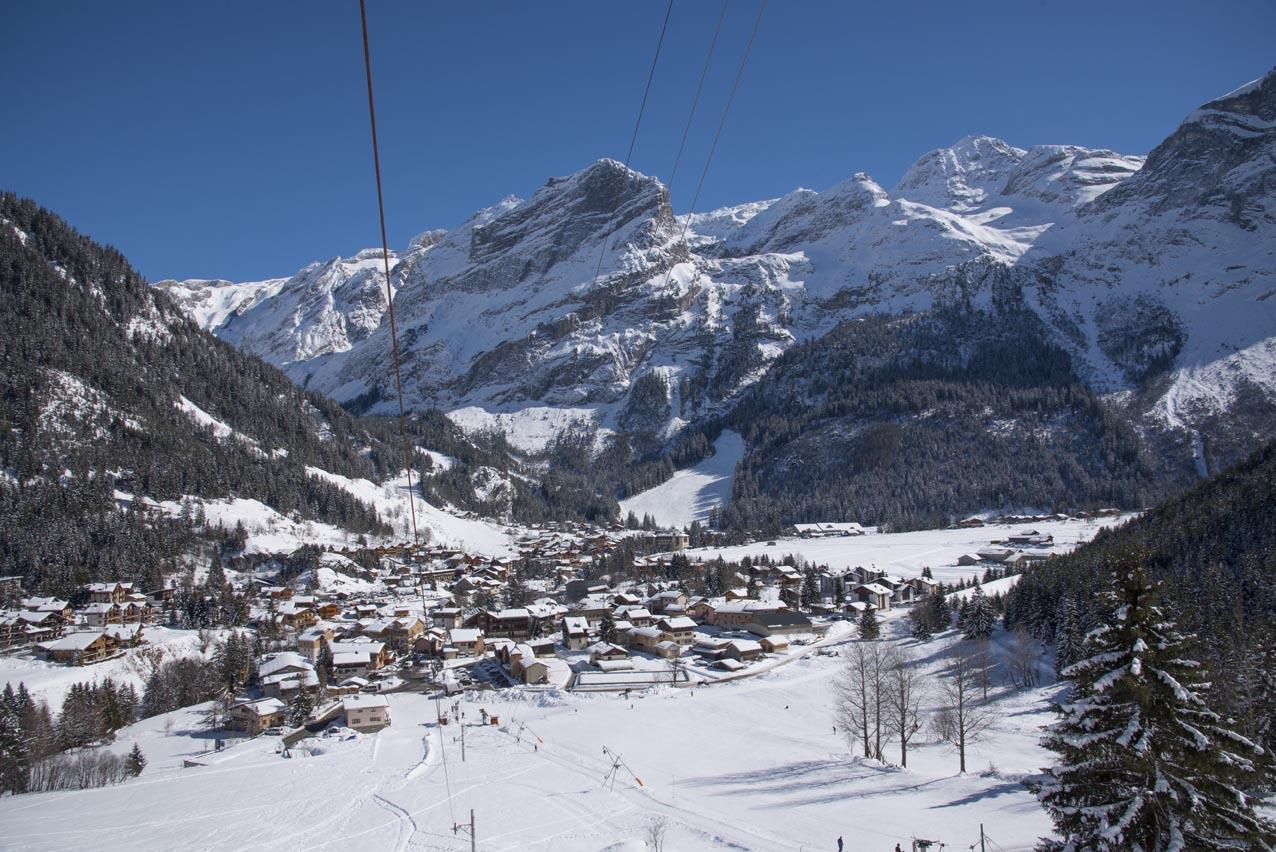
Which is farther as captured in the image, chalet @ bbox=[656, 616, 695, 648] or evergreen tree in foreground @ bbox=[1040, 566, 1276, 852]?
chalet @ bbox=[656, 616, 695, 648]

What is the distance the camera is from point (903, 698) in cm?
2609

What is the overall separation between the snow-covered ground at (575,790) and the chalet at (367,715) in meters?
0.78

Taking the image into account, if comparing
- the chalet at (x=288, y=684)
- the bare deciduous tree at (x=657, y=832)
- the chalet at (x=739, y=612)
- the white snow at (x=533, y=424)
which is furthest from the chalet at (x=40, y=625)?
the white snow at (x=533, y=424)

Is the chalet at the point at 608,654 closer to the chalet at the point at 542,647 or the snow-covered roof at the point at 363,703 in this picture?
the chalet at the point at 542,647

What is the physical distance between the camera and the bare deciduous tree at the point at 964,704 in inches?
1038

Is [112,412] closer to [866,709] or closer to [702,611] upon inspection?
[702,611]

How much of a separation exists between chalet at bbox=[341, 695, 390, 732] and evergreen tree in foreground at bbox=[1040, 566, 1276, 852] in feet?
111

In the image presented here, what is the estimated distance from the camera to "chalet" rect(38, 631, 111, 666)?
4816cm

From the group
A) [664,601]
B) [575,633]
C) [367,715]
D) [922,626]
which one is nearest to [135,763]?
[367,715]

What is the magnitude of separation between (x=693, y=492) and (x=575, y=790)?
130 m

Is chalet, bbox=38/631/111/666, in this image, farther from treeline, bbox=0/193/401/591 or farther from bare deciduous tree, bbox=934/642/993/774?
bare deciduous tree, bbox=934/642/993/774

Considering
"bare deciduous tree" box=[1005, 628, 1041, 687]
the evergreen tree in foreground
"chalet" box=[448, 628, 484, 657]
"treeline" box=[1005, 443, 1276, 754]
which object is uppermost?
the evergreen tree in foreground

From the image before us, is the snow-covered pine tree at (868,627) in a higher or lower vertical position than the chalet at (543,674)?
higher

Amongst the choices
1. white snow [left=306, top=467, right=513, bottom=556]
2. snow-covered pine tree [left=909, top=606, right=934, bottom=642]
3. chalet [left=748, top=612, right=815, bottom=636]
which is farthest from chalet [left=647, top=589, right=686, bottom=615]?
white snow [left=306, top=467, right=513, bottom=556]
